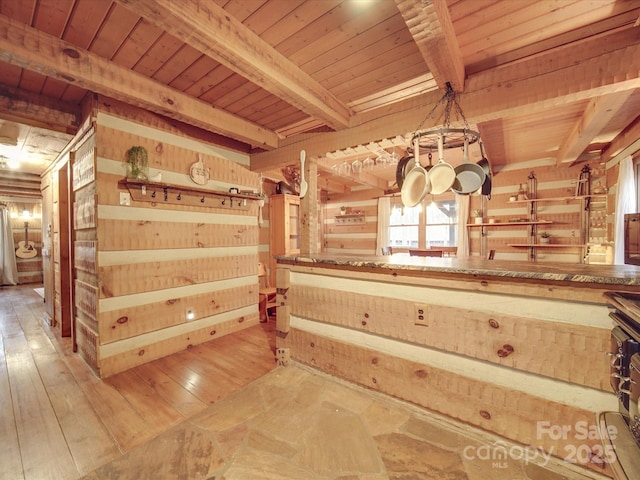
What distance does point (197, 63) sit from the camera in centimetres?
207

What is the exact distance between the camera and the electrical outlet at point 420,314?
5.95ft

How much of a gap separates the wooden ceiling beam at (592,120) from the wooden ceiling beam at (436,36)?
1.45 m

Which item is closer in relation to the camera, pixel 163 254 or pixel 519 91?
pixel 519 91

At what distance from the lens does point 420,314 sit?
1.83 metres

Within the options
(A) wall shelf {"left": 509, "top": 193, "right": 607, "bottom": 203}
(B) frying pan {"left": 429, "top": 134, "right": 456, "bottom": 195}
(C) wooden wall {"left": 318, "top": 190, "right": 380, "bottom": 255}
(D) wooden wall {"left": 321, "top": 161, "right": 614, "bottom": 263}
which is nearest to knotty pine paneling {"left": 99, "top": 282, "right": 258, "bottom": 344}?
(B) frying pan {"left": 429, "top": 134, "right": 456, "bottom": 195}

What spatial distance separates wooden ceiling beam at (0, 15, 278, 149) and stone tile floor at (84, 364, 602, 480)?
8.38 feet

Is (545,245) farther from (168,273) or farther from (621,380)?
(168,273)

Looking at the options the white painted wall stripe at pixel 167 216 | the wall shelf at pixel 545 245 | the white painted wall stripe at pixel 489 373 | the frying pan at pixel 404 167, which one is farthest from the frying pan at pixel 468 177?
the wall shelf at pixel 545 245

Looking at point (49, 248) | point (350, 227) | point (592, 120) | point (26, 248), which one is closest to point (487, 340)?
point (592, 120)

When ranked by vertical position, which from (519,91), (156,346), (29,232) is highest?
(519,91)

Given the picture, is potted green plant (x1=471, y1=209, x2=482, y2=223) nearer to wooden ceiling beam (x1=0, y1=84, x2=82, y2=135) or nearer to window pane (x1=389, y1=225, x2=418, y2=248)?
window pane (x1=389, y1=225, x2=418, y2=248)

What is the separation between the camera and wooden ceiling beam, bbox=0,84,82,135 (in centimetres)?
231

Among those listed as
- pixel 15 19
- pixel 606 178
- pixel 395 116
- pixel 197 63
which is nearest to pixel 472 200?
pixel 606 178

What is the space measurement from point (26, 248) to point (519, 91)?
37.7ft
